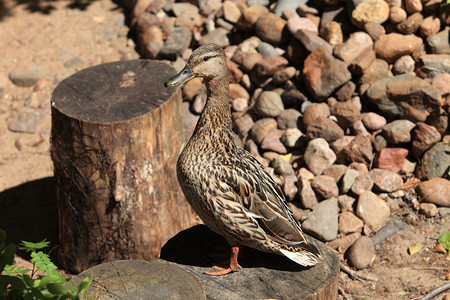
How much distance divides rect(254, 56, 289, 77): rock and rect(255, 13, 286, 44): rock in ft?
1.07

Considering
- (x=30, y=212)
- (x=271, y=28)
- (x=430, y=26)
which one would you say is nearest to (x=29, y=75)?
(x=30, y=212)

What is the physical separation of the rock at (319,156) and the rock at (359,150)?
162mm

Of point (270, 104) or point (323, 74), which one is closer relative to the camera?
point (323, 74)

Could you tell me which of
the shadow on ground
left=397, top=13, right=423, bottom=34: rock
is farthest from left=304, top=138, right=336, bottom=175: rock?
the shadow on ground

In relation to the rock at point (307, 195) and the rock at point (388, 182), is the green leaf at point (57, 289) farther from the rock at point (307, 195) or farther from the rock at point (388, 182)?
the rock at point (388, 182)

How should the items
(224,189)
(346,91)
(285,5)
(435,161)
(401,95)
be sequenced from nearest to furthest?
(224,189), (435,161), (401,95), (346,91), (285,5)

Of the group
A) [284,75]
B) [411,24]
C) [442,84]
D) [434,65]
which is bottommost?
[284,75]

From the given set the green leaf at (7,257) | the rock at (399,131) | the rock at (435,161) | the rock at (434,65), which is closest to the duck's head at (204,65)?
the green leaf at (7,257)

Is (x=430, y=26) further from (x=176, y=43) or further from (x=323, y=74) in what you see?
(x=176, y=43)

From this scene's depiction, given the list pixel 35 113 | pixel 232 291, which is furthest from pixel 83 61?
pixel 232 291

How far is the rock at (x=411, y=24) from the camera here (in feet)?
19.9

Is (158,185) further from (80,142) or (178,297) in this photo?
(178,297)

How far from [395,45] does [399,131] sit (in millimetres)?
1087

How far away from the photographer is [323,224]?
5148mm
